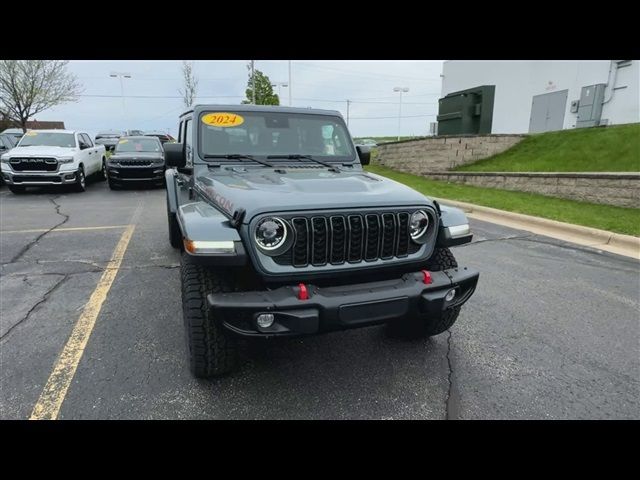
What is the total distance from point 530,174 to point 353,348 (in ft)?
28.5

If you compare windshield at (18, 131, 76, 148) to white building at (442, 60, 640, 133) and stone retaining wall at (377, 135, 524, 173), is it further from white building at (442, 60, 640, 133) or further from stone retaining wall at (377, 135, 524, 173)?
white building at (442, 60, 640, 133)

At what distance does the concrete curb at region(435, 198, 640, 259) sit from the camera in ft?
19.1

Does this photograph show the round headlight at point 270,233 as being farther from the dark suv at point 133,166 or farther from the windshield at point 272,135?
the dark suv at point 133,166

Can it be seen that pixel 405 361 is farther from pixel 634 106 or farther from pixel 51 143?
pixel 634 106

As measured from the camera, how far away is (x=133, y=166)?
11.7m

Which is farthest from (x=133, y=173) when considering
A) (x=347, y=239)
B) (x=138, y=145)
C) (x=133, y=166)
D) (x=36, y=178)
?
(x=347, y=239)

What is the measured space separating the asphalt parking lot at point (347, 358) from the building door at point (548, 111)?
674 inches

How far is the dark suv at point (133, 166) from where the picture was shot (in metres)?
11.7

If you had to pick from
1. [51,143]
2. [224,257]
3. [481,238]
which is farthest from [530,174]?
[51,143]

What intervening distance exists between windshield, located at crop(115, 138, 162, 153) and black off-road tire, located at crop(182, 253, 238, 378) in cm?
1118

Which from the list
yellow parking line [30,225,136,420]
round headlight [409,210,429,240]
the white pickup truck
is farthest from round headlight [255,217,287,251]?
the white pickup truck

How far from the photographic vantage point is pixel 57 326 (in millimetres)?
3395

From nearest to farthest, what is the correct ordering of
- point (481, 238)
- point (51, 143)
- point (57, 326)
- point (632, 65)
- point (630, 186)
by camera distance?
point (57, 326), point (481, 238), point (630, 186), point (51, 143), point (632, 65)
